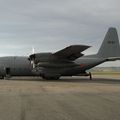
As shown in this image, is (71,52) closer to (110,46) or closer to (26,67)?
(26,67)

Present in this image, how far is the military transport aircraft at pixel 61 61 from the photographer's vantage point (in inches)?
1364

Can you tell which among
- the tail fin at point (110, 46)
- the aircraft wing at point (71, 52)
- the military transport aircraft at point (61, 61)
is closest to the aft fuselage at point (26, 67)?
the military transport aircraft at point (61, 61)

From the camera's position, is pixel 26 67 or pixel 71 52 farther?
pixel 26 67

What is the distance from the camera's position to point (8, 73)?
3706 cm

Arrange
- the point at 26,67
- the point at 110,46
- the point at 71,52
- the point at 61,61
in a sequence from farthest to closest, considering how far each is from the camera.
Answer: the point at 110,46, the point at 26,67, the point at 61,61, the point at 71,52

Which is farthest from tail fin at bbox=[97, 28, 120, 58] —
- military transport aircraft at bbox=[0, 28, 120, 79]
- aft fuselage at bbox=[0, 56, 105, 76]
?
aft fuselage at bbox=[0, 56, 105, 76]

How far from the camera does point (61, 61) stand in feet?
116

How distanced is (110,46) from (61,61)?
8203mm

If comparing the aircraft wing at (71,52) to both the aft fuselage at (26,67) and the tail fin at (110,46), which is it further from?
the tail fin at (110,46)

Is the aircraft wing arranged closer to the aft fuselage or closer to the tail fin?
the aft fuselage

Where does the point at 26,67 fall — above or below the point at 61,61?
below

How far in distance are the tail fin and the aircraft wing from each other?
18.6 ft

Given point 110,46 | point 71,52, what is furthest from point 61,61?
point 110,46

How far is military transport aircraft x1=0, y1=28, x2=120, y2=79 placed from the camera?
34.7m
